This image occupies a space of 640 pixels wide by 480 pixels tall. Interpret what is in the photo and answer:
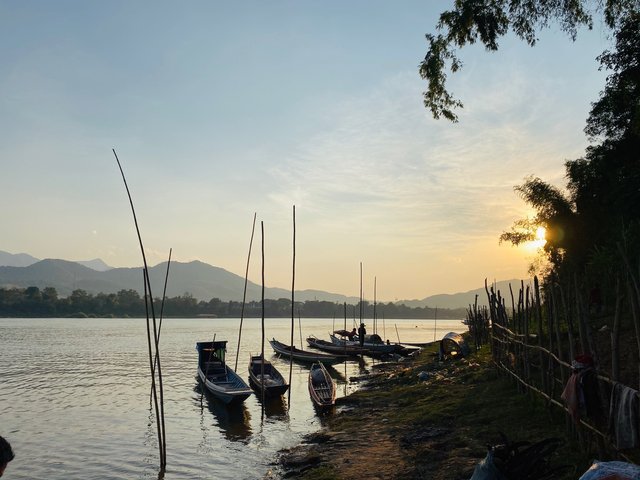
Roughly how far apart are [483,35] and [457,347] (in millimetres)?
21963

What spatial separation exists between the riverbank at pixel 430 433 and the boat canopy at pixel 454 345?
31.4 ft

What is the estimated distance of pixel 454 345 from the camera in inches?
1252

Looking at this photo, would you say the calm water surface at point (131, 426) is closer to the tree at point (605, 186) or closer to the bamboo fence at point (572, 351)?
the bamboo fence at point (572, 351)

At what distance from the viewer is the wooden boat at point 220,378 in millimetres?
21672

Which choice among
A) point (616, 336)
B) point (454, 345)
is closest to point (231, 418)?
point (454, 345)

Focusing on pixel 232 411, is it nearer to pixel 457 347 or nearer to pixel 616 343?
pixel 457 347

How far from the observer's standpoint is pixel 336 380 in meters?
32.0

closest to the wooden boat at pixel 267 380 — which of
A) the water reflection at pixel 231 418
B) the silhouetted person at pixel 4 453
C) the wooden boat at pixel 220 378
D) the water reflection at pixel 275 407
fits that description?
the water reflection at pixel 275 407

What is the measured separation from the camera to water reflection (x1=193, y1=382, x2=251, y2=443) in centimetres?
1861

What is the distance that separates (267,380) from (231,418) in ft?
12.8

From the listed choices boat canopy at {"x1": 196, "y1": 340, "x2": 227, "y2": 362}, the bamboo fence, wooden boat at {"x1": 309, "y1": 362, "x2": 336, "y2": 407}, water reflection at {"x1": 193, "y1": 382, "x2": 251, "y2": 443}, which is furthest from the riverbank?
boat canopy at {"x1": 196, "y1": 340, "x2": 227, "y2": 362}

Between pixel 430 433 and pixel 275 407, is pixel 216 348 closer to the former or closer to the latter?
pixel 275 407

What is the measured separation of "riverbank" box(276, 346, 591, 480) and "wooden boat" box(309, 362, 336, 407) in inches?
25.8

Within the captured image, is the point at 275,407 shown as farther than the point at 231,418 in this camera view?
Yes
